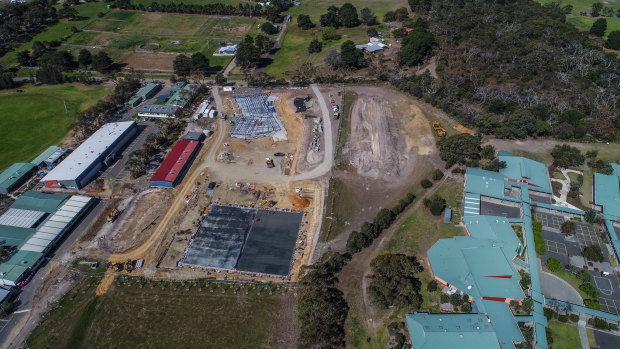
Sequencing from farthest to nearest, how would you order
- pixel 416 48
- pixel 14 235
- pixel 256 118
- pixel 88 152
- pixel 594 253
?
pixel 416 48 < pixel 256 118 < pixel 88 152 < pixel 14 235 < pixel 594 253

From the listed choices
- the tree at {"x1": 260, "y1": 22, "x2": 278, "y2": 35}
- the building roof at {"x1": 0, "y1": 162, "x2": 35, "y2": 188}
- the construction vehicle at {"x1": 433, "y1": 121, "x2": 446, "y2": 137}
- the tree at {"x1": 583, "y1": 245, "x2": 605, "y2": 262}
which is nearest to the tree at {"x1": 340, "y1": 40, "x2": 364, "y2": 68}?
the construction vehicle at {"x1": 433, "y1": 121, "x2": 446, "y2": 137}

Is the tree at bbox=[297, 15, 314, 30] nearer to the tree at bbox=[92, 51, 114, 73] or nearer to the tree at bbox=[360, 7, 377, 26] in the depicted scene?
the tree at bbox=[360, 7, 377, 26]

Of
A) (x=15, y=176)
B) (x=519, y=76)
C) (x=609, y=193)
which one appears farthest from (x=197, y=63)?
(x=609, y=193)

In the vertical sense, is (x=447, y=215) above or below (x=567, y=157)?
below

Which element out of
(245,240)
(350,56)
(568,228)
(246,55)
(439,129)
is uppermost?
(246,55)

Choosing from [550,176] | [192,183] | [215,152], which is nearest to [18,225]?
[192,183]

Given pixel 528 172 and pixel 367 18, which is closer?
pixel 528 172

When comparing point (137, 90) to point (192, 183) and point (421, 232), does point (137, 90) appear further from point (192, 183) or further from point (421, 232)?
point (421, 232)

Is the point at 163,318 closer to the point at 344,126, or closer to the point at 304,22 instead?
the point at 344,126
